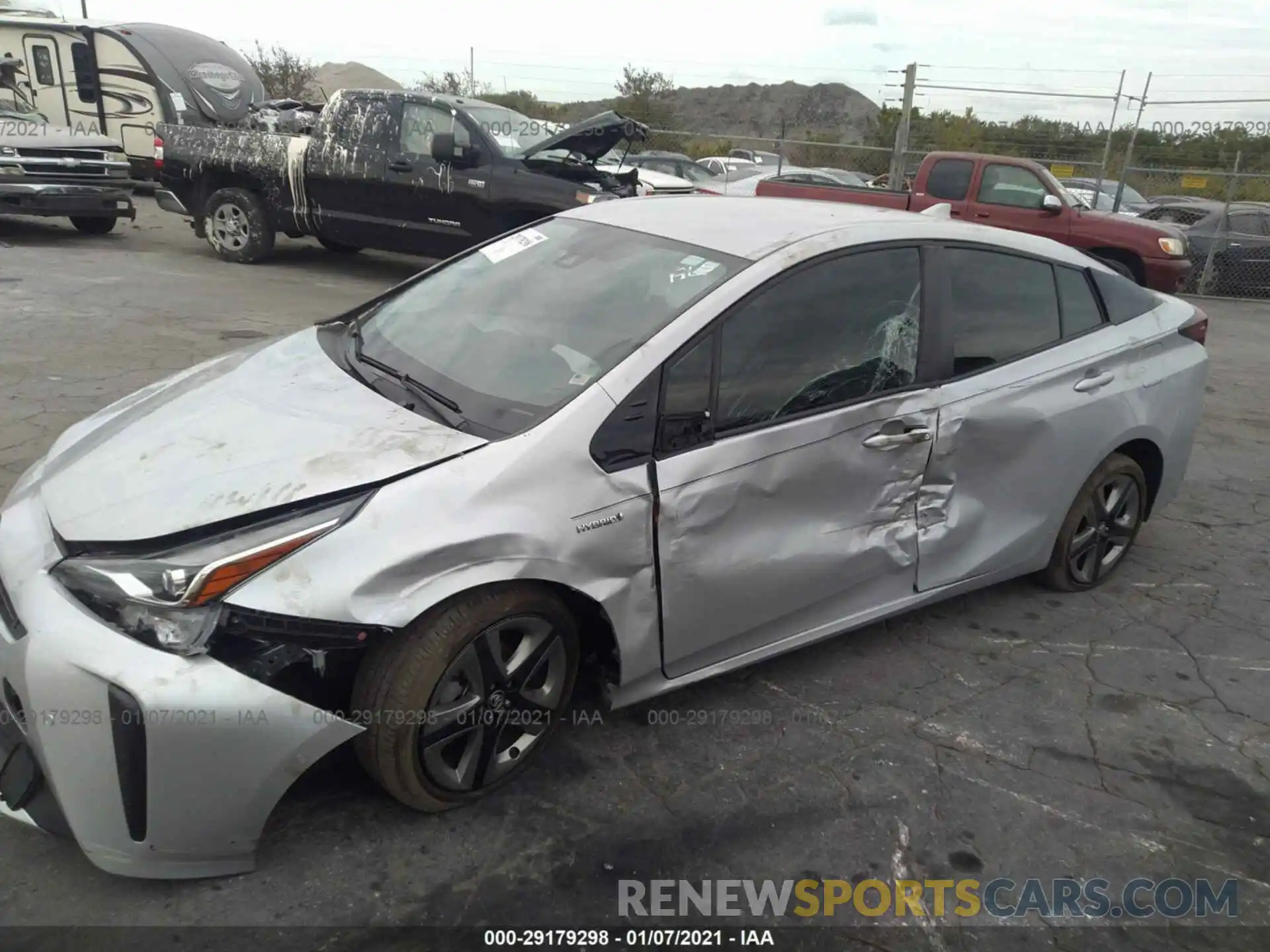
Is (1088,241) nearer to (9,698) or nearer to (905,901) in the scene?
(905,901)

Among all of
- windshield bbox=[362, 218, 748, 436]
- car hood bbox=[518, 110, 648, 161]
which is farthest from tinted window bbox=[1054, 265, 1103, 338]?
car hood bbox=[518, 110, 648, 161]

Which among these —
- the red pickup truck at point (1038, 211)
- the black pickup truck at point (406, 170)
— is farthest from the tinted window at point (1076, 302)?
the red pickup truck at point (1038, 211)

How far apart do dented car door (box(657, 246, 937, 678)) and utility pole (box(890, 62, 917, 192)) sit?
515 inches

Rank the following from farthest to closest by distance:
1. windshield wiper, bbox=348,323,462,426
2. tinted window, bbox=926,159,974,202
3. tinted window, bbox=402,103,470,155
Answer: tinted window, bbox=926,159,974,202 → tinted window, bbox=402,103,470,155 → windshield wiper, bbox=348,323,462,426

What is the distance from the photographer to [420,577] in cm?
230

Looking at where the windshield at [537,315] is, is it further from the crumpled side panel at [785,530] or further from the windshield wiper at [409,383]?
the crumpled side panel at [785,530]

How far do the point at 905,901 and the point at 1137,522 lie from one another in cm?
253

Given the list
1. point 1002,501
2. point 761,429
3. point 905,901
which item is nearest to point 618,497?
point 761,429

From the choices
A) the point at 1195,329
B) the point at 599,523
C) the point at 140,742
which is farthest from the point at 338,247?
the point at 140,742

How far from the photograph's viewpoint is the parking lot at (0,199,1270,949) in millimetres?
2377

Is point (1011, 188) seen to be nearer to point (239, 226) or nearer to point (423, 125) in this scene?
point (423, 125)

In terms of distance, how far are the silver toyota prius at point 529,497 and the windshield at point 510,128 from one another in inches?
257
